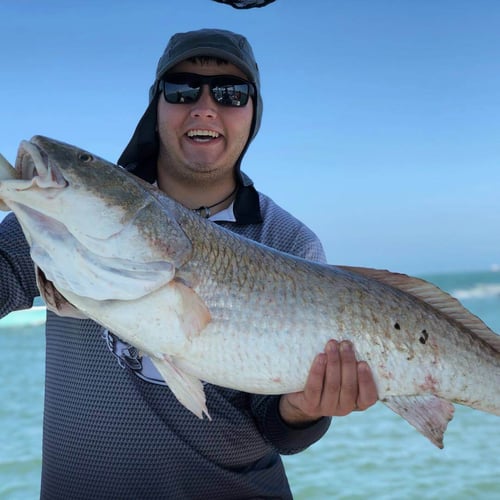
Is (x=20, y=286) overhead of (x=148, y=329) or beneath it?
overhead

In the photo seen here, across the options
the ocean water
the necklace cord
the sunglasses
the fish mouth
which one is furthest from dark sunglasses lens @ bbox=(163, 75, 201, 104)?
the ocean water

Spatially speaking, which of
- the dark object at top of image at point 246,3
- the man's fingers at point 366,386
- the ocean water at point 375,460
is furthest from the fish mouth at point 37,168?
the ocean water at point 375,460

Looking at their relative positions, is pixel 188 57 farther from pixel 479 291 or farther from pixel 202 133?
pixel 479 291

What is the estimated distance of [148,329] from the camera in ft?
7.31

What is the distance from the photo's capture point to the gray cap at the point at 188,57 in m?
3.35

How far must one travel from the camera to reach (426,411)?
2568mm

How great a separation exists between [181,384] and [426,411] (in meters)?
0.95

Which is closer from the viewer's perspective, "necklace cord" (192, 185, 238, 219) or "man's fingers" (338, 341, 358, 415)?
"man's fingers" (338, 341, 358, 415)

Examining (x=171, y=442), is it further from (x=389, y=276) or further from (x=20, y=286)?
(x=389, y=276)

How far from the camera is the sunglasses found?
11.0 ft

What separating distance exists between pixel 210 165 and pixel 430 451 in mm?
4807

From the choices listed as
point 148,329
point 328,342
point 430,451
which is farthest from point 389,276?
point 430,451

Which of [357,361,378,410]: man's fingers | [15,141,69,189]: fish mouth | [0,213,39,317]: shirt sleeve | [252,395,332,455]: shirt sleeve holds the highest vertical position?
[15,141,69,189]: fish mouth

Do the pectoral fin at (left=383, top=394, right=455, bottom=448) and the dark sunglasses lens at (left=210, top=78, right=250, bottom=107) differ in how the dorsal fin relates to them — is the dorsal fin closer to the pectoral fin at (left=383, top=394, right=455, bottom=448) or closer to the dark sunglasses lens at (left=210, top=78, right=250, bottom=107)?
the pectoral fin at (left=383, top=394, right=455, bottom=448)
